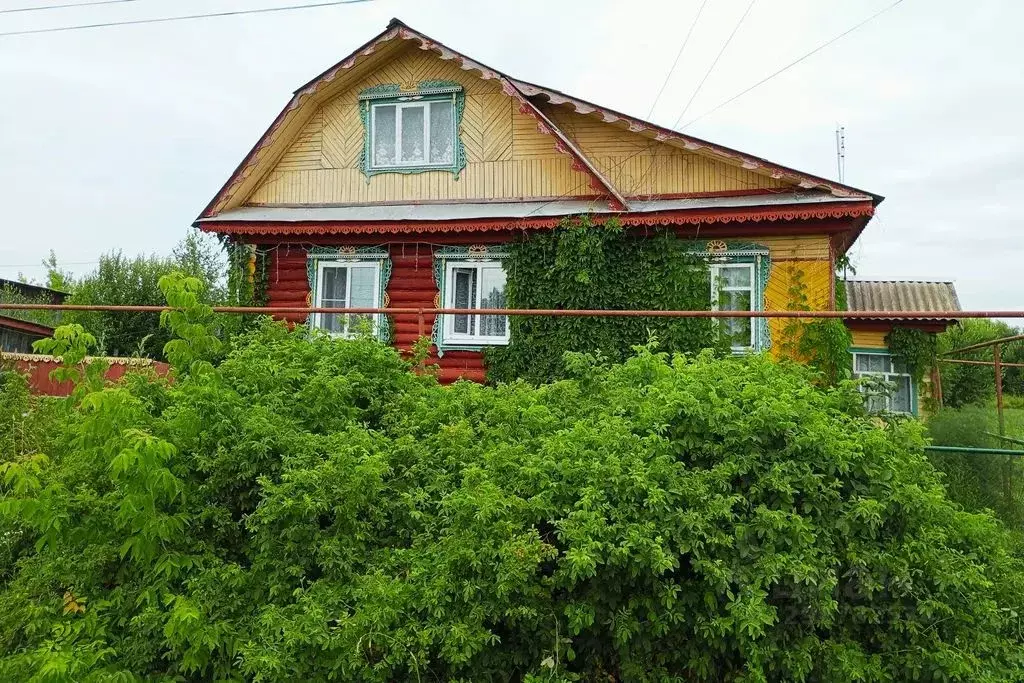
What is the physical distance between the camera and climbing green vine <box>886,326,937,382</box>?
1316 cm

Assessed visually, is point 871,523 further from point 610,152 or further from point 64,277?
point 64,277

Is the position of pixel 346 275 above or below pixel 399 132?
below

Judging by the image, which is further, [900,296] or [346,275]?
[900,296]

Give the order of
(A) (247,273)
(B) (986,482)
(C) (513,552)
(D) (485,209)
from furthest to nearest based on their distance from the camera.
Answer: (A) (247,273) < (D) (485,209) < (B) (986,482) < (C) (513,552)

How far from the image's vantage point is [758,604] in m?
4.09

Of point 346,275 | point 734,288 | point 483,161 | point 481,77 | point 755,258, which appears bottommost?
point 734,288

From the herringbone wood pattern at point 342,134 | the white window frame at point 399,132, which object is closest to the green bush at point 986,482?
the white window frame at point 399,132

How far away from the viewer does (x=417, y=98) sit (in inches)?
496

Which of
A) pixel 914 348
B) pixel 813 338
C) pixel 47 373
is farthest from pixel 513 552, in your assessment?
pixel 914 348

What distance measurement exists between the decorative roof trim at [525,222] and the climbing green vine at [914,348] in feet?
14.1

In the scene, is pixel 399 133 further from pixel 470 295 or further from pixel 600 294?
pixel 600 294

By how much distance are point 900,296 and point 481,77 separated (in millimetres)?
9941

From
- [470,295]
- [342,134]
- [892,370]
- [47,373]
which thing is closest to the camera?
[47,373]

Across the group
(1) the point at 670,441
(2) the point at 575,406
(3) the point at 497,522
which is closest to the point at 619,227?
(2) the point at 575,406
